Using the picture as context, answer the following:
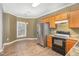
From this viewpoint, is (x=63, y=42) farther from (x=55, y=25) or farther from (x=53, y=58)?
(x=53, y=58)

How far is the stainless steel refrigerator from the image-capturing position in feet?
14.0

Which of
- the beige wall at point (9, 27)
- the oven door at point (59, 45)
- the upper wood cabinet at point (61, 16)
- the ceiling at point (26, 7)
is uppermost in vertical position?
the ceiling at point (26, 7)

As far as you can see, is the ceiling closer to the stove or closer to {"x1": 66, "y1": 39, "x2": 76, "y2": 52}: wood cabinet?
the stove

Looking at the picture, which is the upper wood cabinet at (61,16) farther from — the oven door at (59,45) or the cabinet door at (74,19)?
the oven door at (59,45)

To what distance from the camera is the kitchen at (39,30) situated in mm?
3293

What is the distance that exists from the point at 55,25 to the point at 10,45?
6.87 feet

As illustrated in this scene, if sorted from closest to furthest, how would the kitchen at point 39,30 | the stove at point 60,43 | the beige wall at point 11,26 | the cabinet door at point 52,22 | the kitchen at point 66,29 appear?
1. the kitchen at point 66,29
2. the stove at point 60,43
3. the kitchen at point 39,30
4. the beige wall at point 11,26
5. the cabinet door at point 52,22

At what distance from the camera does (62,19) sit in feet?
11.7

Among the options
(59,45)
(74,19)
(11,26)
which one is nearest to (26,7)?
(11,26)

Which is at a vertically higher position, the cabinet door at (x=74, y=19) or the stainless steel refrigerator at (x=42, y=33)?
the cabinet door at (x=74, y=19)

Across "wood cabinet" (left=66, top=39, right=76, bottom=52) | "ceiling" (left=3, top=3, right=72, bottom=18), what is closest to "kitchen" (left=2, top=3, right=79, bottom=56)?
"ceiling" (left=3, top=3, right=72, bottom=18)

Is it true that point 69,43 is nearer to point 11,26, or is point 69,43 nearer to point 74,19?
point 74,19

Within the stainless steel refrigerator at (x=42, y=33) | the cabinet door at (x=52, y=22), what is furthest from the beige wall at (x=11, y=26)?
the cabinet door at (x=52, y=22)

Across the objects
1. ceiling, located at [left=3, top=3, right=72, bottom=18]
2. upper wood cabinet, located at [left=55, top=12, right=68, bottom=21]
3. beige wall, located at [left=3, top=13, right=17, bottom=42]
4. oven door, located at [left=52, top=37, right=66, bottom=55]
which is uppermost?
ceiling, located at [left=3, top=3, right=72, bottom=18]
